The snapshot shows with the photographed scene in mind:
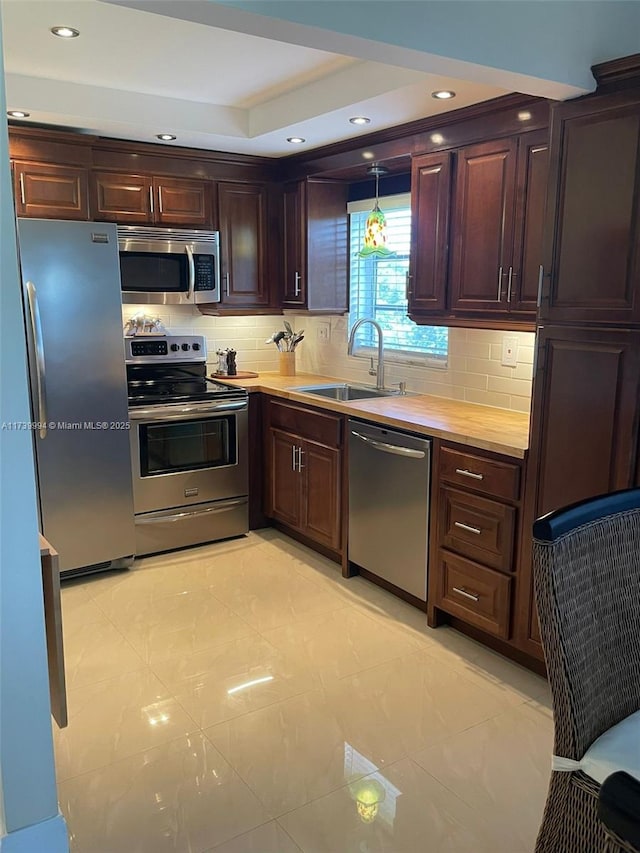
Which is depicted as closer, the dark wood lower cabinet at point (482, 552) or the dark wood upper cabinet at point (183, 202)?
the dark wood lower cabinet at point (482, 552)

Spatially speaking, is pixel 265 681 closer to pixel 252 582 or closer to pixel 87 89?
pixel 252 582

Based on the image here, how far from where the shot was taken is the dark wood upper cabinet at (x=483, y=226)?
292cm

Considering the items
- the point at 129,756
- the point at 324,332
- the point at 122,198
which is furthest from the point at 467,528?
the point at 122,198

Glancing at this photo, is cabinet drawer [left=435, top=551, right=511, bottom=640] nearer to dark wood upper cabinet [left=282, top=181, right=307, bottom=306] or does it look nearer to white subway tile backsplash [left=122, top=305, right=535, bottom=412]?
white subway tile backsplash [left=122, top=305, right=535, bottom=412]

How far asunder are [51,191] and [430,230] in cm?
206

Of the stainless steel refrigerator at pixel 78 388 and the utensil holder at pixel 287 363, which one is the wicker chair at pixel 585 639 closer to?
the stainless steel refrigerator at pixel 78 388

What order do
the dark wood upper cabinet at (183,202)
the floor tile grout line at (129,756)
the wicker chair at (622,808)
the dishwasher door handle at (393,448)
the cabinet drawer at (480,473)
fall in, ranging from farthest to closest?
the dark wood upper cabinet at (183,202) → the dishwasher door handle at (393,448) → the cabinet drawer at (480,473) → the floor tile grout line at (129,756) → the wicker chair at (622,808)

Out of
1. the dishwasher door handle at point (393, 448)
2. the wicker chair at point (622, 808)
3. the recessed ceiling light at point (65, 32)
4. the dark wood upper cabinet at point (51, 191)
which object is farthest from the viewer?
the dark wood upper cabinet at point (51, 191)

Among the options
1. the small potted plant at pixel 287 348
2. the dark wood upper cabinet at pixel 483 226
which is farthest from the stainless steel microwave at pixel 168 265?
the dark wood upper cabinet at pixel 483 226

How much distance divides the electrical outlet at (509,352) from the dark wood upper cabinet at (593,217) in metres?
0.86

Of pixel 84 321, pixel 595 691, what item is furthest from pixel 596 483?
pixel 84 321

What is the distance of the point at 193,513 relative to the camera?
4.13m

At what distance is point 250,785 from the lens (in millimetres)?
2178

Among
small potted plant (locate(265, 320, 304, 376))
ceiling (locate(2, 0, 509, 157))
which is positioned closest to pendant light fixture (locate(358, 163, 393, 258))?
ceiling (locate(2, 0, 509, 157))
